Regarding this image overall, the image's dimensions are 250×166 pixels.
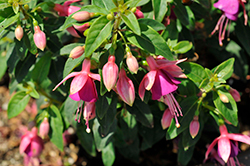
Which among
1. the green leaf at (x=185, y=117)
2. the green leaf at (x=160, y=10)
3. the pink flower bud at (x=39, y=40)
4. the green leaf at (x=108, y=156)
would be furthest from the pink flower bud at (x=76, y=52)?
the green leaf at (x=108, y=156)

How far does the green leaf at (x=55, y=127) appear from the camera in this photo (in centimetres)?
137

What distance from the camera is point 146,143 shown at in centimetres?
144

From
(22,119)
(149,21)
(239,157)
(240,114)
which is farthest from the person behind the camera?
(22,119)

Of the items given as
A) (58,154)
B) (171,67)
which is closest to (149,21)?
(171,67)

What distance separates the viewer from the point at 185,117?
1.14 meters

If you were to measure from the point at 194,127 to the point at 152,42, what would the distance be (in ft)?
1.57

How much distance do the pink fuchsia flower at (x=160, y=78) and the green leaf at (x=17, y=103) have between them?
772 mm

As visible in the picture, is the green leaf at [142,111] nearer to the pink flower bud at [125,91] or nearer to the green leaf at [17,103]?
the pink flower bud at [125,91]

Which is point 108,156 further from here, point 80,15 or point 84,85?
point 80,15

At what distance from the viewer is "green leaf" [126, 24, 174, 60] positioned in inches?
34.7

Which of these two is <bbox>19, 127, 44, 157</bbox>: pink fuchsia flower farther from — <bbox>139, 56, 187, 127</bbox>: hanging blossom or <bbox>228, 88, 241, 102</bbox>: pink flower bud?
<bbox>228, 88, 241, 102</bbox>: pink flower bud

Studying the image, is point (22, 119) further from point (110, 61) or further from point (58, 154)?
point (110, 61)

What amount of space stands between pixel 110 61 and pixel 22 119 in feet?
6.66

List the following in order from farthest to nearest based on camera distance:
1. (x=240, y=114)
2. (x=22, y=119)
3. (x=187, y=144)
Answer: (x=22, y=119) → (x=240, y=114) → (x=187, y=144)
